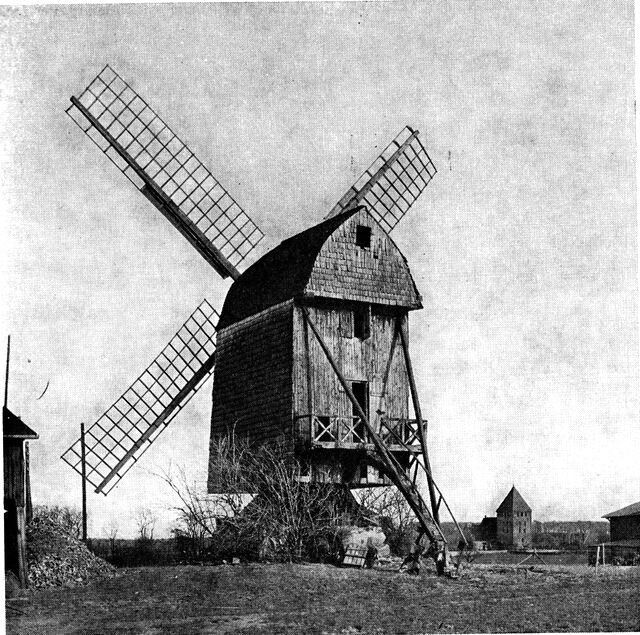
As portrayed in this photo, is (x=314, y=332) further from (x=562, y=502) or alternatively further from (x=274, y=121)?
(x=562, y=502)

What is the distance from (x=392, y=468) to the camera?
22375 millimetres

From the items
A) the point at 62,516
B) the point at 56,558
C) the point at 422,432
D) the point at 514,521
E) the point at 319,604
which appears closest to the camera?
the point at 319,604

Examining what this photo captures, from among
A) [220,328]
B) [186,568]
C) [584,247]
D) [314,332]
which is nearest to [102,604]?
[186,568]

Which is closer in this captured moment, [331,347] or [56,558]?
[56,558]

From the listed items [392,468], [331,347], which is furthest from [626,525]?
[331,347]

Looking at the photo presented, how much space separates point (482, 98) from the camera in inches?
873

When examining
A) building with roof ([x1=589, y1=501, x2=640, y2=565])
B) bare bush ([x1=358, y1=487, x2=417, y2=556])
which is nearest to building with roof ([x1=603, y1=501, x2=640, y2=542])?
building with roof ([x1=589, y1=501, x2=640, y2=565])

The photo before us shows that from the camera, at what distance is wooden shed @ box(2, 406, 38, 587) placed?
67.2ft

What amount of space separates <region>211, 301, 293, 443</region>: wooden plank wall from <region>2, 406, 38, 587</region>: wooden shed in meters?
5.28

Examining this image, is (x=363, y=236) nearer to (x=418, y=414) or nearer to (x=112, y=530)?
(x=418, y=414)

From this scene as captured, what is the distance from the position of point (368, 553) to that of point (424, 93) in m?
9.31

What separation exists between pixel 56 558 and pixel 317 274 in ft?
25.3

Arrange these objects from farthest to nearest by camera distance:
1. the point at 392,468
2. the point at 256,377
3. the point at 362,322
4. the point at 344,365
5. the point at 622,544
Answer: the point at 622,544, the point at 256,377, the point at 362,322, the point at 344,365, the point at 392,468

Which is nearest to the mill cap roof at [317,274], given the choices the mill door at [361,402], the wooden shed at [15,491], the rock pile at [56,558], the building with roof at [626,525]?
the mill door at [361,402]
